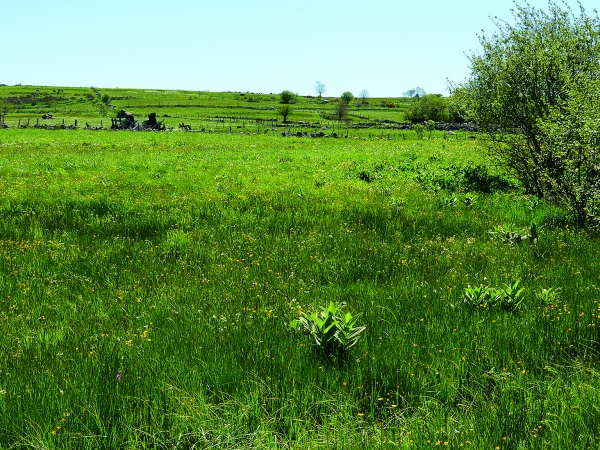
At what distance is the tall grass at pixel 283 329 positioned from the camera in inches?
130

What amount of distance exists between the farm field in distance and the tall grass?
0.03m

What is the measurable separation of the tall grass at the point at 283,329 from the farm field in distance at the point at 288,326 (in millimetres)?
28

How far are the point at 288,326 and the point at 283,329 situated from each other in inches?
4.3

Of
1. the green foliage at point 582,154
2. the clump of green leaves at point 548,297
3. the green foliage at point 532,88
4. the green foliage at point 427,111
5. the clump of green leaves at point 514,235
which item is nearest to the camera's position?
the clump of green leaves at point 548,297

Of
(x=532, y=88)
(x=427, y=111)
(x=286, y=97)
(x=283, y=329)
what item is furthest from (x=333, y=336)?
(x=286, y=97)

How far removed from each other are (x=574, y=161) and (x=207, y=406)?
427 inches

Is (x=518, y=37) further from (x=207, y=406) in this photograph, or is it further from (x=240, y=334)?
(x=207, y=406)

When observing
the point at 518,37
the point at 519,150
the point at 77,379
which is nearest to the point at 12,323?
the point at 77,379

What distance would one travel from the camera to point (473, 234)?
10180 mm

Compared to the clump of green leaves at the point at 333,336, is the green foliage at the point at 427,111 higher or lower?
higher

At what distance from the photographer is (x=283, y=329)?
17.0 feet

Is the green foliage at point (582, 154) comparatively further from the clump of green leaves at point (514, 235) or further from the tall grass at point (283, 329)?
the clump of green leaves at point (514, 235)

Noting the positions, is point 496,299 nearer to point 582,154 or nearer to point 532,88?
point 582,154

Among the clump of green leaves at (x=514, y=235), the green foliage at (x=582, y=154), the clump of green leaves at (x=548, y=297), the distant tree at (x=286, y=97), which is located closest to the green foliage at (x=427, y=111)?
the distant tree at (x=286, y=97)
